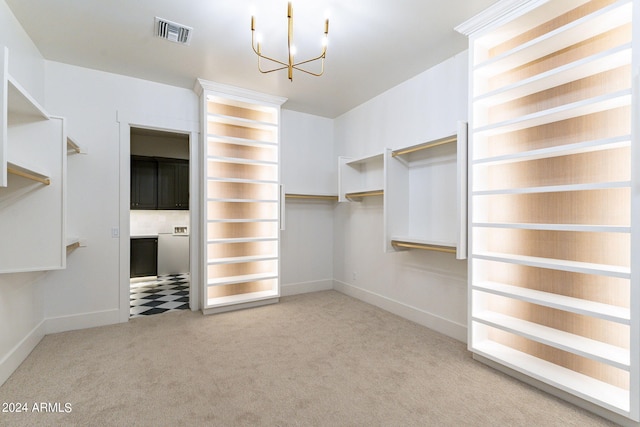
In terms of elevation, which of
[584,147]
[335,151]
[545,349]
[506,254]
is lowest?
[545,349]

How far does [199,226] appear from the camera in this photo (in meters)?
3.84

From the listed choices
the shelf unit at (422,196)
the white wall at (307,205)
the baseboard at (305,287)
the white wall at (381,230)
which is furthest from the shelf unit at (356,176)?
the baseboard at (305,287)

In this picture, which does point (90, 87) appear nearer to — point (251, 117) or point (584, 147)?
point (251, 117)

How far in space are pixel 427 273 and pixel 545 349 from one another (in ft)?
3.99

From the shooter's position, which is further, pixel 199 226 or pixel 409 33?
pixel 199 226

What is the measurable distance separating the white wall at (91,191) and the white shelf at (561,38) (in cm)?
377

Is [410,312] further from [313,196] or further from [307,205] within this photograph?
[307,205]

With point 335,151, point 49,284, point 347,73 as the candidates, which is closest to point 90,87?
point 49,284

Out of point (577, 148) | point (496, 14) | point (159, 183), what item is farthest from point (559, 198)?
point (159, 183)

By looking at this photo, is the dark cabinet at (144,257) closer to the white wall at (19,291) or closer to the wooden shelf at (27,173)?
the white wall at (19,291)

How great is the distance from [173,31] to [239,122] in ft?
4.61

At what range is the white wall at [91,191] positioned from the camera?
318 centimetres

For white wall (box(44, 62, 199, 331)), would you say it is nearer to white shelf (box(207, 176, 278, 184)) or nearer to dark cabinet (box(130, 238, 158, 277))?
white shelf (box(207, 176, 278, 184))

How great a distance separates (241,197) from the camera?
414 centimetres
